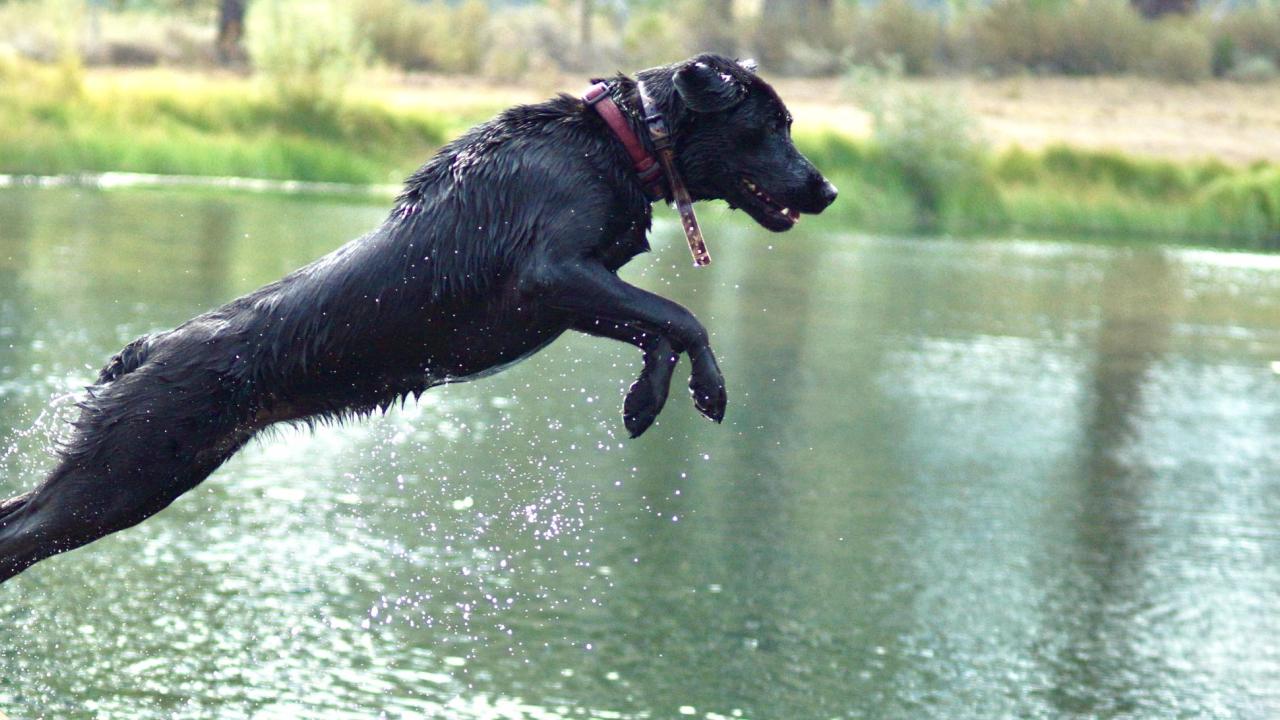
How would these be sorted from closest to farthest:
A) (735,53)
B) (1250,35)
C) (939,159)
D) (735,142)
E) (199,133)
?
(735,142)
(199,133)
(939,159)
(735,53)
(1250,35)

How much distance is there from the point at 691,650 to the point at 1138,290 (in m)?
24.4

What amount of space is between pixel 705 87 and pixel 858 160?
42871 mm

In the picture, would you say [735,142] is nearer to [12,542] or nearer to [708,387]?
[708,387]

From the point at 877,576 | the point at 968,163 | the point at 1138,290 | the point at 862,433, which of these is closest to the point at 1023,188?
the point at 968,163

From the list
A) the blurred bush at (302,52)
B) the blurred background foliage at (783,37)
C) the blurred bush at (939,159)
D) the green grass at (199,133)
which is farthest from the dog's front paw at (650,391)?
the blurred background foliage at (783,37)

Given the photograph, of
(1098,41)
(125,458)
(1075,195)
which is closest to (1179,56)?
(1098,41)

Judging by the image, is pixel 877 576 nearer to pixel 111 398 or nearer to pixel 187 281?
pixel 111 398

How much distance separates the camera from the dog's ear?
643 cm

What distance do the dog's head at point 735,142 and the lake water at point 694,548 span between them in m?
3.57

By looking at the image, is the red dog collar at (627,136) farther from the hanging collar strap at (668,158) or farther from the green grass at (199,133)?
the green grass at (199,133)

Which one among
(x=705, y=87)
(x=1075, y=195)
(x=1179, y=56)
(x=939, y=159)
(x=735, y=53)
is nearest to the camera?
(x=705, y=87)

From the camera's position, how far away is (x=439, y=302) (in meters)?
6.47

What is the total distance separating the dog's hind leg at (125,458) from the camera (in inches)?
258

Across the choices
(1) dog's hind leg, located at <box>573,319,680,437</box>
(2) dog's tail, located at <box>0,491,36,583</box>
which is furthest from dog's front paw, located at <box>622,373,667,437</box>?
(2) dog's tail, located at <box>0,491,36,583</box>
